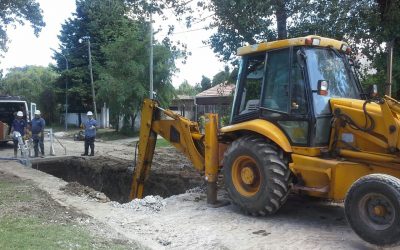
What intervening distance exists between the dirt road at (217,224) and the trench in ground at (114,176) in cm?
317

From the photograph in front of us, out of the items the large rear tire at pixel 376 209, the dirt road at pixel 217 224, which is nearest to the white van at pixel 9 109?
the dirt road at pixel 217 224

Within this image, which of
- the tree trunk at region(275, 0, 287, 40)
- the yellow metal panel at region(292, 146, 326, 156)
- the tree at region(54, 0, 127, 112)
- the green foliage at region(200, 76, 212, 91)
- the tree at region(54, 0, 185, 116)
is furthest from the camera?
the green foliage at region(200, 76, 212, 91)

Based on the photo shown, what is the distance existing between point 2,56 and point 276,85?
2068cm

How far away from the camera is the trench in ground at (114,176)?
43.6 ft

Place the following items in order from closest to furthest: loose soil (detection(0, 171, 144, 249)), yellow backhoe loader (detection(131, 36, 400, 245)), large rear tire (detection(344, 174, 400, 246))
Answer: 1. large rear tire (detection(344, 174, 400, 246))
2. yellow backhoe loader (detection(131, 36, 400, 245))
3. loose soil (detection(0, 171, 144, 249))

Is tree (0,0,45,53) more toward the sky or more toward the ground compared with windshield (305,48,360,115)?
more toward the sky

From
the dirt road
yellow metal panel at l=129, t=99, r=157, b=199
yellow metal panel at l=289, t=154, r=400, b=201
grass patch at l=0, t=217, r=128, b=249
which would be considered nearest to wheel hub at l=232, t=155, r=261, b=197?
the dirt road

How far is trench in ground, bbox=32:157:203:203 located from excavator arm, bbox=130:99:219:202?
189cm

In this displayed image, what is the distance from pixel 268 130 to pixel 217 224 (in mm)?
1659

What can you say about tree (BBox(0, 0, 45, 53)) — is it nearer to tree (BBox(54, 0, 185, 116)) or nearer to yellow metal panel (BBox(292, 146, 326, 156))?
tree (BBox(54, 0, 185, 116))

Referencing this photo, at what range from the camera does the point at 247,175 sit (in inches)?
312

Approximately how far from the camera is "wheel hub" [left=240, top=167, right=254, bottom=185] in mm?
7879

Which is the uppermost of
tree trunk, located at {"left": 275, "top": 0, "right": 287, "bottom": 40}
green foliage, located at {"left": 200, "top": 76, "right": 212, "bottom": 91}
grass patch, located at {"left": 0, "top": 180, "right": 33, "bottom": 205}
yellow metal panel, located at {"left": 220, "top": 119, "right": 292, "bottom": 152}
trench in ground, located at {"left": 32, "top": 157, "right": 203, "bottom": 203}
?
green foliage, located at {"left": 200, "top": 76, "right": 212, "bottom": 91}

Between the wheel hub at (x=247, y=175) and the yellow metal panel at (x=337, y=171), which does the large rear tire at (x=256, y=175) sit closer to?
the wheel hub at (x=247, y=175)
